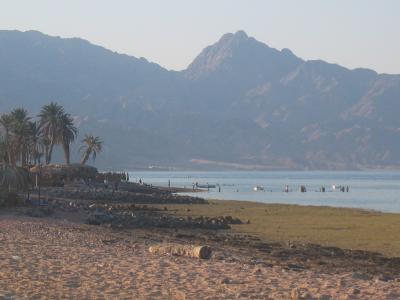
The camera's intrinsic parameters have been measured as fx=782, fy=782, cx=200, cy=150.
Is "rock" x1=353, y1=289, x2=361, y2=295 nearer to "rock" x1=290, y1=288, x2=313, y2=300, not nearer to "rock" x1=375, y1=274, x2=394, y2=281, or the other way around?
"rock" x1=290, y1=288, x2=313, y2=300

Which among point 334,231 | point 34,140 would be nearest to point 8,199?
point 334,231

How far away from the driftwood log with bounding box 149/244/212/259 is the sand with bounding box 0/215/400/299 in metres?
0.34

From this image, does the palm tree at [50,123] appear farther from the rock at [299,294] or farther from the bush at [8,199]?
the rock at [299,294]

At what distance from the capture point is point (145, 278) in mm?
16734

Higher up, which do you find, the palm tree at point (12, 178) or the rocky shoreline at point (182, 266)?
the palm tree at point (12, 178)

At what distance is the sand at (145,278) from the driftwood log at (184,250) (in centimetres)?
34

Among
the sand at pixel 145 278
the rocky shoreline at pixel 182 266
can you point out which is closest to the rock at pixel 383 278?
the rocky shoreline at pixel 182 266

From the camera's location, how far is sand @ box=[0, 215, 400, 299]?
49.2 ft

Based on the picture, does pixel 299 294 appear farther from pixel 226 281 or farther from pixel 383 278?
pixel 383 278

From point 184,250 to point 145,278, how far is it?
16.7ft

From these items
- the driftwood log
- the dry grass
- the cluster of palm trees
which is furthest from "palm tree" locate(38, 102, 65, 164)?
the driftwood log

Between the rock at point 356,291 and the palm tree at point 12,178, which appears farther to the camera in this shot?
the palm tree at point 12,178

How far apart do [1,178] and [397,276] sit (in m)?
25.2

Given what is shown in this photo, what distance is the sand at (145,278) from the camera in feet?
49.2
